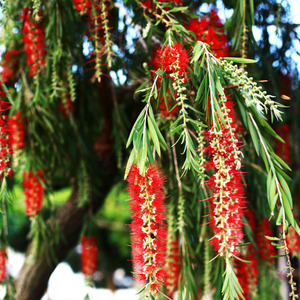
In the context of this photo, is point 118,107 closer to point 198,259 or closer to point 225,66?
point 198,259

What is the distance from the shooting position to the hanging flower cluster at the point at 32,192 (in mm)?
1607

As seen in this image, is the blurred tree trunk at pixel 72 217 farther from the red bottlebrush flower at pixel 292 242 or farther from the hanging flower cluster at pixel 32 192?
the red bottlebrush flower at pixel 292 242

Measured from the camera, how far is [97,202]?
7.66 feet

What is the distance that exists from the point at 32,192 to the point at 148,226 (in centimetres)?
94

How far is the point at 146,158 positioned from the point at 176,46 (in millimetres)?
284

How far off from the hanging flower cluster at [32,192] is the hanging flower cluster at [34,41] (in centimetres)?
41

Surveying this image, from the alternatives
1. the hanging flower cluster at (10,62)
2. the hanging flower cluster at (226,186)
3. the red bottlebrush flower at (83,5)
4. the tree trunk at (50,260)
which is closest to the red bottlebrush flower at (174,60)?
the hanging flower cluster at (226,186)

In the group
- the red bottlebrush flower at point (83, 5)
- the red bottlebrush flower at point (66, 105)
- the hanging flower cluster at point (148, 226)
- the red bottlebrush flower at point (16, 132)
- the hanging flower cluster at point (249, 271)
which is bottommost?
the hanging flower cluster at point (249, 271)

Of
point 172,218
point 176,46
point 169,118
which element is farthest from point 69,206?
point 176,46

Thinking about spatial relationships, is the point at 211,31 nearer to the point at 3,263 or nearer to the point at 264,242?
the point at 264,242

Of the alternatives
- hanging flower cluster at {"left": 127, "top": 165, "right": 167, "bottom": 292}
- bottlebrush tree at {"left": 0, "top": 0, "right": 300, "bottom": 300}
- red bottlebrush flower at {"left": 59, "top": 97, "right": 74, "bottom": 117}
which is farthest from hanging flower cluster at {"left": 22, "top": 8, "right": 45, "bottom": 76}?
hanging flower cluster at {"left": 127, "top": 165, "right": 167, "bottom": 292}

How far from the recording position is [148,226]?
0.79m

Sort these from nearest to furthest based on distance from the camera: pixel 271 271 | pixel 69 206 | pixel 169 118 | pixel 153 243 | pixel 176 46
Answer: pixel 153 243 → pixel 176 46 → pixel 169 118 → pixel 271 271 → pixel 69 206

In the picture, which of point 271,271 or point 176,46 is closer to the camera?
point 176,46
